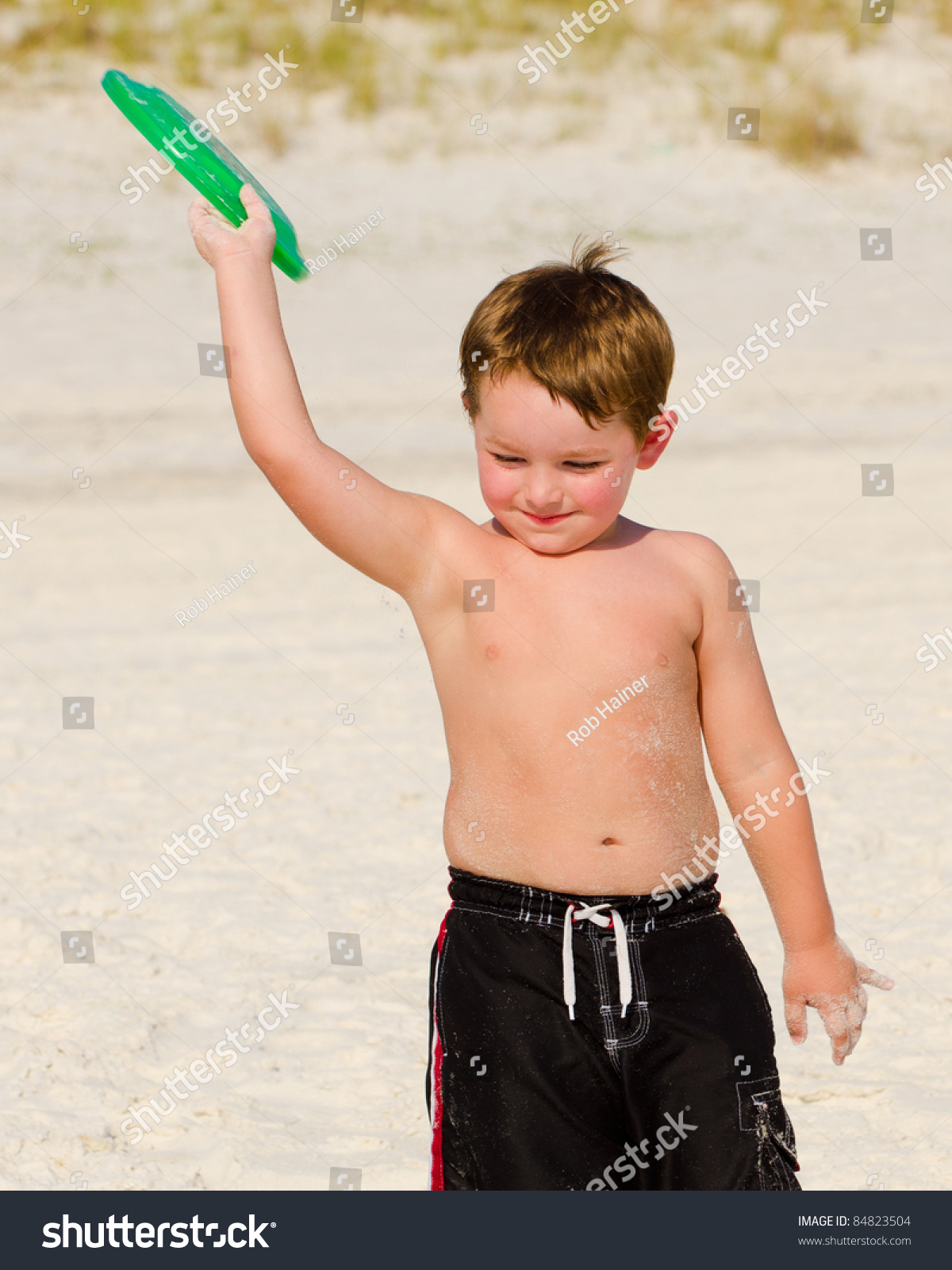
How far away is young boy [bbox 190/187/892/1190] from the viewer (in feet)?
6.57

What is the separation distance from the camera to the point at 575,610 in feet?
6.86

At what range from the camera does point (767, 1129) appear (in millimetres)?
2035

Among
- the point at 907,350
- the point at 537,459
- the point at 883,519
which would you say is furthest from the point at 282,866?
the point at 907,350

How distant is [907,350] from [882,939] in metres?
7.19

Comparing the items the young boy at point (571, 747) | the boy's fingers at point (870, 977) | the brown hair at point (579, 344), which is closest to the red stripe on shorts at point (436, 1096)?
A: the young boy at point (571, 747)

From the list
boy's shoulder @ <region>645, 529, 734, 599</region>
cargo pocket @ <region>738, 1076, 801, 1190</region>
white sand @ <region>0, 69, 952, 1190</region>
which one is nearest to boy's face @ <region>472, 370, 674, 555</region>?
boy's shoulder @ <region>645, 529, 734, 599</region>

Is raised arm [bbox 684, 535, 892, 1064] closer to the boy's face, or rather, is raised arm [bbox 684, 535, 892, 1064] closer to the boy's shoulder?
the boy's shoulder

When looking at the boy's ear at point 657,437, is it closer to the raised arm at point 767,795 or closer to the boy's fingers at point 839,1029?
the raised arm at point 767,795

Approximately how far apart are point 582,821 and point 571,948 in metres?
0.17

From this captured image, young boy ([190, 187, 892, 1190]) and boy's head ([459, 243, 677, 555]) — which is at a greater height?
boy's head ([459, 243, 677, 555])

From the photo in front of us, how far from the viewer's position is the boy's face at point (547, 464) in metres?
2.00

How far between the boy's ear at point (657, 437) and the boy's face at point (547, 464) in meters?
0.03

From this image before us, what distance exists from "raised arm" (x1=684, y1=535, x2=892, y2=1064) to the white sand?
1001 mm

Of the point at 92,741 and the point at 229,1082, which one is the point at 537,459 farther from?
the point at 92,741
